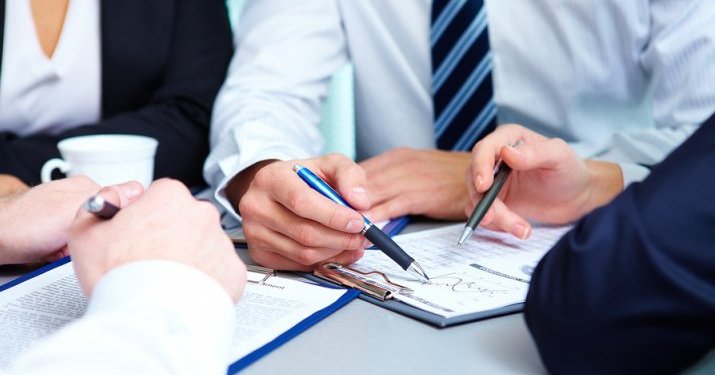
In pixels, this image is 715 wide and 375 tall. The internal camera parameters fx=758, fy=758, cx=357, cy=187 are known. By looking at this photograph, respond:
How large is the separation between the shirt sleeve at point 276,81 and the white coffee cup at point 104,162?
0.11 meters

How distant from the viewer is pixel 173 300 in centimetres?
49

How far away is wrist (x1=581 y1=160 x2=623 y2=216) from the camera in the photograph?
3.05 ft

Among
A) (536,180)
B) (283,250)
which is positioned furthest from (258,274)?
(536,180)

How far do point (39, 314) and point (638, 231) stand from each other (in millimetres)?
481

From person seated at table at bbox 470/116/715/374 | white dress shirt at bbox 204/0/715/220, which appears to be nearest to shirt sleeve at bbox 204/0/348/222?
white dress shirt at bbox 204/0/715/220

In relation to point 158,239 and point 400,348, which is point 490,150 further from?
point 158,239

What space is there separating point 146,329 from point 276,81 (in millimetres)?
806

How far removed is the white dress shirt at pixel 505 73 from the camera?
1110 millimetres

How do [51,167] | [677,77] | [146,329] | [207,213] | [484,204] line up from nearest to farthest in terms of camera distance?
[146,329], [207,213], [484,204], [51,167], [677,77]

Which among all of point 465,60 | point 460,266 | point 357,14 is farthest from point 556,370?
point 357,14

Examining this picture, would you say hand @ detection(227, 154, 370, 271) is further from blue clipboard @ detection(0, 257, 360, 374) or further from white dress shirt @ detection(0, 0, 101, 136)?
white dress shirt @ detection(0, 0, 101, 136)

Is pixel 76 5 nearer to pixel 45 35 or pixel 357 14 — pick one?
pixel 45 35

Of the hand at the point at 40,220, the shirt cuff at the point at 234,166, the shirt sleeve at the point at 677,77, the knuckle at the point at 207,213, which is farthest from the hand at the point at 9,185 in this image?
the shirt sleeve at the point at 677,77

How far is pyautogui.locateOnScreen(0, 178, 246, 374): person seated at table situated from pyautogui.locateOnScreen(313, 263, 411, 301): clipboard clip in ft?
0.58
